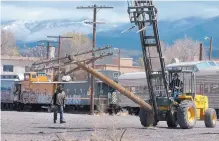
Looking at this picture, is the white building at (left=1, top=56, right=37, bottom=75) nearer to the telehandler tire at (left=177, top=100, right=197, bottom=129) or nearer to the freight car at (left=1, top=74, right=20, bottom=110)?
the freight car at (left=1, top=74, right=20, bottom=110)

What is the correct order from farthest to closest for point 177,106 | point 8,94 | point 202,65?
point 8,94 → point 202,65 → point 177,106

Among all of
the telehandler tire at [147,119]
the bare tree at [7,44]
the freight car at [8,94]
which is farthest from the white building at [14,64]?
the telehandler tire at [147,119]

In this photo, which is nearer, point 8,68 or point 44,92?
point 44,92

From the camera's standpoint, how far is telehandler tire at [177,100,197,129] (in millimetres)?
25219

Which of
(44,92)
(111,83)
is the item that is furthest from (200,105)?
(44,92)

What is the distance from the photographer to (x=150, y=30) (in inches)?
969

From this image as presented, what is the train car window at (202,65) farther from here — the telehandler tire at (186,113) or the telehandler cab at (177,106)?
the telehandler tire at (186,113)

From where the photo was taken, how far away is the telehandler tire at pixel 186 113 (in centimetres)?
2522

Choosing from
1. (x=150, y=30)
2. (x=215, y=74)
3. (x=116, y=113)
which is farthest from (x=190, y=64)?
(x=150, y=30)

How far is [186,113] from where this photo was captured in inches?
996

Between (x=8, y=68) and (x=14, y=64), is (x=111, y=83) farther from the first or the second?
(x=8, y=68)

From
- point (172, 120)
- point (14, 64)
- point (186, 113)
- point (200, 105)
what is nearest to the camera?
point (186, 113)

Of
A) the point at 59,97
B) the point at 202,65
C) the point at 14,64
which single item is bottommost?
the point at 59,97

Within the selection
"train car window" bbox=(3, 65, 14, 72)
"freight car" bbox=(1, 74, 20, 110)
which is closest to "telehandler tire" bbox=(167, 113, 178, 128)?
"freight car" bbox=(1, 74, 20, 110)
